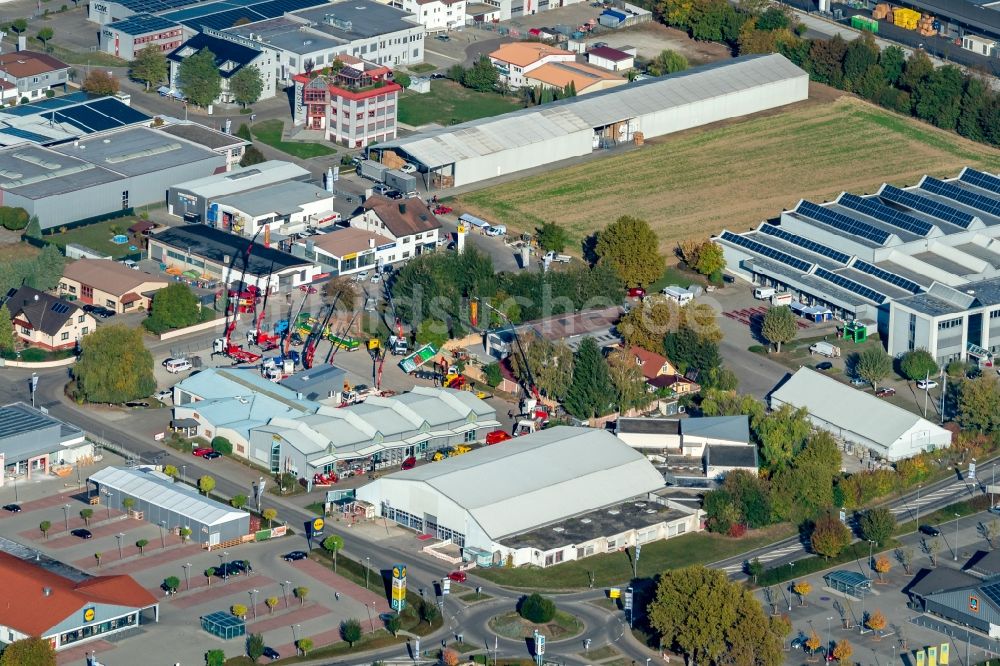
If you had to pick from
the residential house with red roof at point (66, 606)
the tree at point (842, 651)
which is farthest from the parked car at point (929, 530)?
the residential house with red roof at point (66, 606)

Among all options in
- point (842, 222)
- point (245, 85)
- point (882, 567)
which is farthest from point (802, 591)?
point (245, 85)

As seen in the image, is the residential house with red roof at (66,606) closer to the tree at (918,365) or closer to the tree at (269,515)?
the tree at (269,515)

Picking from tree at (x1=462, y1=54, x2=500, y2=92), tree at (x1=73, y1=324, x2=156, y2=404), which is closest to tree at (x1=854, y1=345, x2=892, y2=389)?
tree at (x1=73, y1=324, x2=156, y2=404)

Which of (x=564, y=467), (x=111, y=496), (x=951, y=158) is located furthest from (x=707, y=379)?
(x=951, y=158)

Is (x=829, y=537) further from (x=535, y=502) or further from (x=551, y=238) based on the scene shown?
(x=551, y=238)

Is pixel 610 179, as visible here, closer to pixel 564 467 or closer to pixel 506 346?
pixel 506 346
